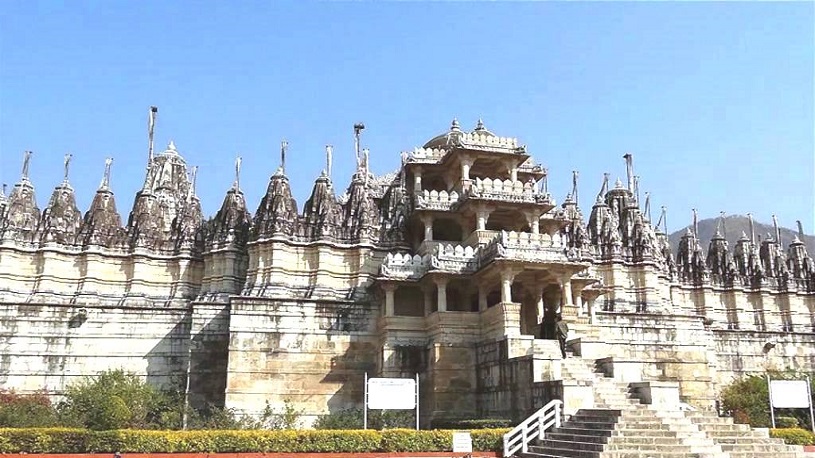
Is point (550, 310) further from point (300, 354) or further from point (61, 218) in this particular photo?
point (61, 218)

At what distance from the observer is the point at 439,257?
2734 cm

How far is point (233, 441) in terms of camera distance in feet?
60.1

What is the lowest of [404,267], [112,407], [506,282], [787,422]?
[787,422]

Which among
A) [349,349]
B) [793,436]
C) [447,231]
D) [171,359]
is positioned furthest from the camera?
[447,231]

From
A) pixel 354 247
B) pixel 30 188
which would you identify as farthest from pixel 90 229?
pixel 354 247

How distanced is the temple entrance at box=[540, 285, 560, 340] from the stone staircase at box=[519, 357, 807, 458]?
6.72 metres

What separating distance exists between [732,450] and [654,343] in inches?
614

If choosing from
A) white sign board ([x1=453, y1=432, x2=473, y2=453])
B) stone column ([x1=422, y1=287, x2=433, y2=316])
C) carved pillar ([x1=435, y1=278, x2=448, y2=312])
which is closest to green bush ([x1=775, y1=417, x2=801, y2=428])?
white sign board ([x1=453, y1=432, x2=473, y2=453])

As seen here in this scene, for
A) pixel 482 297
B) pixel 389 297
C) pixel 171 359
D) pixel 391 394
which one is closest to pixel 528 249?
pixel 482 297

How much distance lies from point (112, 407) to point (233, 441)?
3.94m

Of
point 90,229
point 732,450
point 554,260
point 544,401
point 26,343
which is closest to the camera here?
point 732,450

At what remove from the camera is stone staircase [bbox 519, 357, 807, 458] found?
54.2 feet

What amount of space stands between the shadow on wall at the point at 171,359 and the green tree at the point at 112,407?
5717 millimetres

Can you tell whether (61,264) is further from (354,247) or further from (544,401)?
(544,401)
